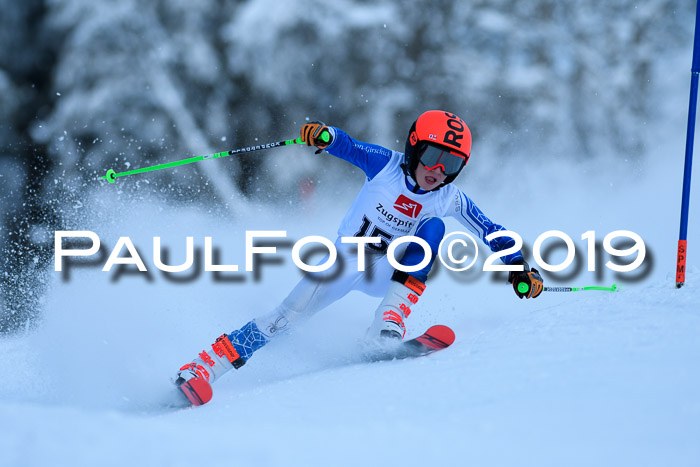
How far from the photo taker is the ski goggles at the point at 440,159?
293 cm

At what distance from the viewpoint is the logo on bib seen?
313 cm

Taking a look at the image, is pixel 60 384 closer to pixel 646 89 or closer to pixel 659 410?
pixel 659 410

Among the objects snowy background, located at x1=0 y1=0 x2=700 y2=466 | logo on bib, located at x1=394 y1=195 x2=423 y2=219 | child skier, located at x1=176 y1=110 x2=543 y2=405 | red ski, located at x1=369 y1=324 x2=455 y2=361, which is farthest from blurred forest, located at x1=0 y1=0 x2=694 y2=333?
red ski, located at x1=369 y1=324 x2=455 y2=361

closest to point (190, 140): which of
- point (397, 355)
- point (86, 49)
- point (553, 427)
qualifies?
point (86, 49)

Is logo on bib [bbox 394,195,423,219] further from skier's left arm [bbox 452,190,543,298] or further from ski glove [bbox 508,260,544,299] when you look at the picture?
ski glove [bbox 508,260,544,299]

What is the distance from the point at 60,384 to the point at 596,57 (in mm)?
7367

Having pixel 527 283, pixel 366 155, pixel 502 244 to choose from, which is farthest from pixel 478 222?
pixel 366 155

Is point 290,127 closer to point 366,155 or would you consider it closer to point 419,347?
point 366,155

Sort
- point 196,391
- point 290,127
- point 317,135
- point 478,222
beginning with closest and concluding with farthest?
point 196,391 → point 317,135 → point 478,222 → point 290,127

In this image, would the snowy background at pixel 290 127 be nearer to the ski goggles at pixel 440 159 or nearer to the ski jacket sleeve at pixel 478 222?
the ski jacket sleeve at pixel 478 222

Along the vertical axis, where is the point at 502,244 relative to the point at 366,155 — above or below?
below

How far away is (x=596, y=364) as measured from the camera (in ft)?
6.83

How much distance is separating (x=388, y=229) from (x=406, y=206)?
0.53 feet

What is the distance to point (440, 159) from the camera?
2941 mm
